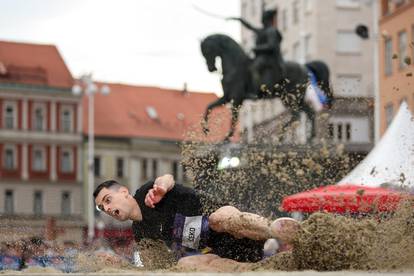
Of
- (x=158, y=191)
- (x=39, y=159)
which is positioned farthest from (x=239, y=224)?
(x=39, y=159)

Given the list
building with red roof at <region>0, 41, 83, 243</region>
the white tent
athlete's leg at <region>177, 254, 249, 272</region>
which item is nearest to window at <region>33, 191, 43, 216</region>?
building with red roof at <region>0, 41, 83, 243</region>

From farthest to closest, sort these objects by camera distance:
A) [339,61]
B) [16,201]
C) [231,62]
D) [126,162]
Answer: [126,162], [16,201], [339,61], [231,62]

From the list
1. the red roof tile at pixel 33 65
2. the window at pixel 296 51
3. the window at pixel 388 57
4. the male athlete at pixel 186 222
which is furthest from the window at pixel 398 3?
the male athlete at pixel 186 222

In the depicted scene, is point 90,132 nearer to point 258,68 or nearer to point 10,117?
point 10,117

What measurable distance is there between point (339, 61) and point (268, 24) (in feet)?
123

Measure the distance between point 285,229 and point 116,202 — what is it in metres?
1.25

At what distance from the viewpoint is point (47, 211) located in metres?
81.2

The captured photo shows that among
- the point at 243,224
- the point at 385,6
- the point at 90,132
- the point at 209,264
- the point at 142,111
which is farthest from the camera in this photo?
the point at 142,111

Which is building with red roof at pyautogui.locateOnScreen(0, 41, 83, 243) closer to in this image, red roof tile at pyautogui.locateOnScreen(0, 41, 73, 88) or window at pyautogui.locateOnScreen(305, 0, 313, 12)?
red roof tile at pyautogui.locateOnScreen(0, 41, 73, 88)

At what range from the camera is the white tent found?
17672 mm

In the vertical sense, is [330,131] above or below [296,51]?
below

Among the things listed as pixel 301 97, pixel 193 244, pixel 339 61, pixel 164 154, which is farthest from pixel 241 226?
pixel 164 154

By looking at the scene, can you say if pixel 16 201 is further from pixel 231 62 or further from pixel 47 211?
pixel 231 62

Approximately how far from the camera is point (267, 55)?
32.2 metres
